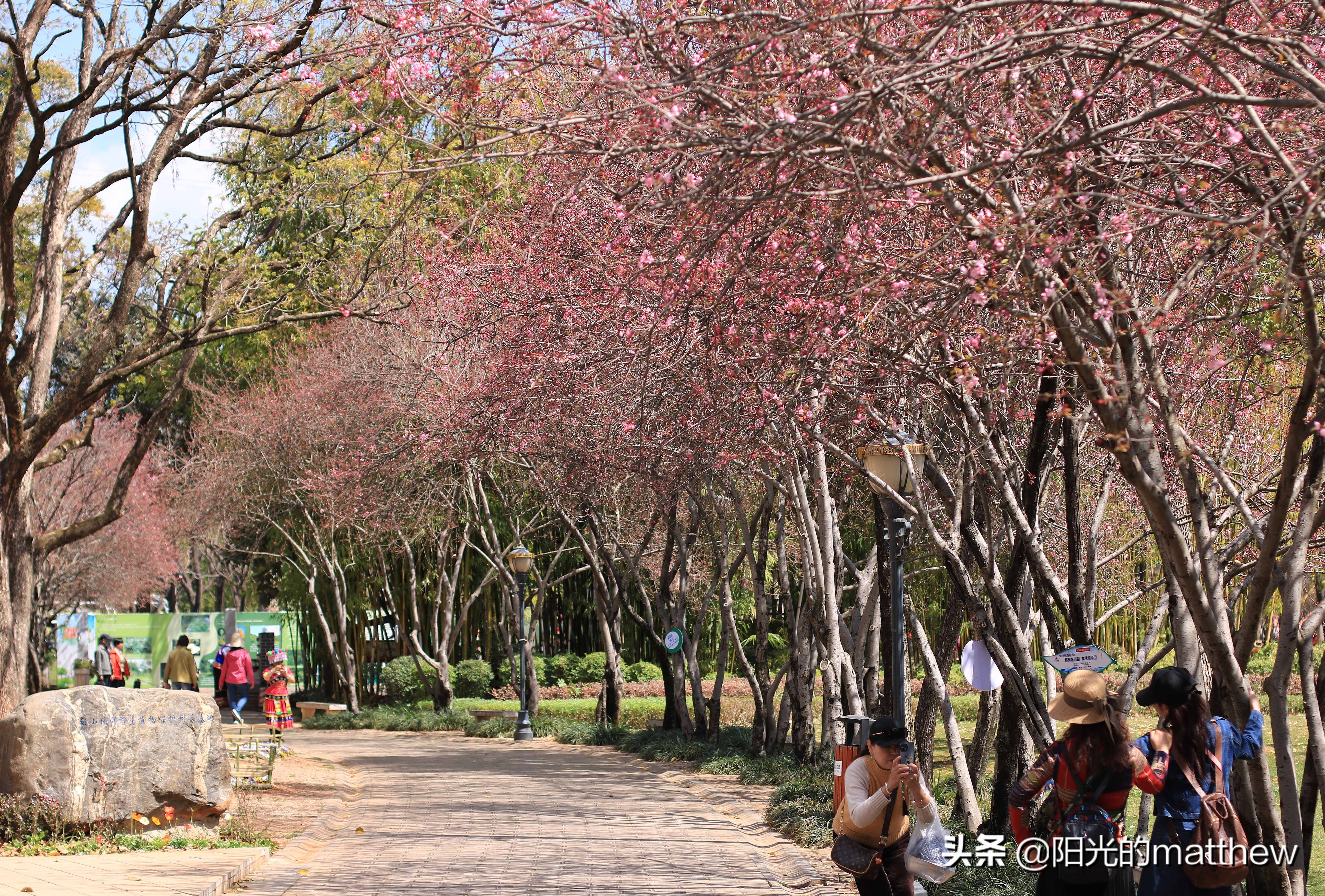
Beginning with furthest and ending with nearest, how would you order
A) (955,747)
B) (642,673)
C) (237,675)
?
(642,673) < (237,675) < (955,747)

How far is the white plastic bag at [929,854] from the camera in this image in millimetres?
6129

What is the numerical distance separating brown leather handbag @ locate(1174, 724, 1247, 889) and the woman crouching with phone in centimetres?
122

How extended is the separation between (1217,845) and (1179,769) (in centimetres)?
35

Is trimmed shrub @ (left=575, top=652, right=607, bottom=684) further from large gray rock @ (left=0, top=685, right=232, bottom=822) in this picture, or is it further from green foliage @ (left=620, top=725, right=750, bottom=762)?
large gray rock @ (left=0, top=685, right=232, bottom=822)

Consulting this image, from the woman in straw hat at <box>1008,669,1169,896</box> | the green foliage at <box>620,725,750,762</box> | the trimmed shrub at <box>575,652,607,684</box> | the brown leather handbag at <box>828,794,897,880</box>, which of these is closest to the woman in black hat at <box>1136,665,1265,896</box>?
the woman in straw hat at <box>1008,669,1169,896</box>

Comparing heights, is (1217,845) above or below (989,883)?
above

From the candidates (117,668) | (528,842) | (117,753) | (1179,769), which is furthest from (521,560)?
(1179,769)

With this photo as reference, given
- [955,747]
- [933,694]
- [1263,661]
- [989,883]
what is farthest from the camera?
[1263,661]

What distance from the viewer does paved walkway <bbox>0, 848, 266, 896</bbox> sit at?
917 centimetres

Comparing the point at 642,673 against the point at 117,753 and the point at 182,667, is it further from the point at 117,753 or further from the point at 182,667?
the point at 117,753

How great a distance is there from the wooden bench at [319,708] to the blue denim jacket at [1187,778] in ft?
86.6

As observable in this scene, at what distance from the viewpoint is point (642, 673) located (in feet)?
114

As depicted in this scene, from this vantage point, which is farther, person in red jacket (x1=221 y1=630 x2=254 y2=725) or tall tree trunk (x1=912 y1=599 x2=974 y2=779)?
person in red jacket (x1=221 y1=630 x2=254 y2=725)

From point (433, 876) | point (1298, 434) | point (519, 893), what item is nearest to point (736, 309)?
point (1298, 434)
